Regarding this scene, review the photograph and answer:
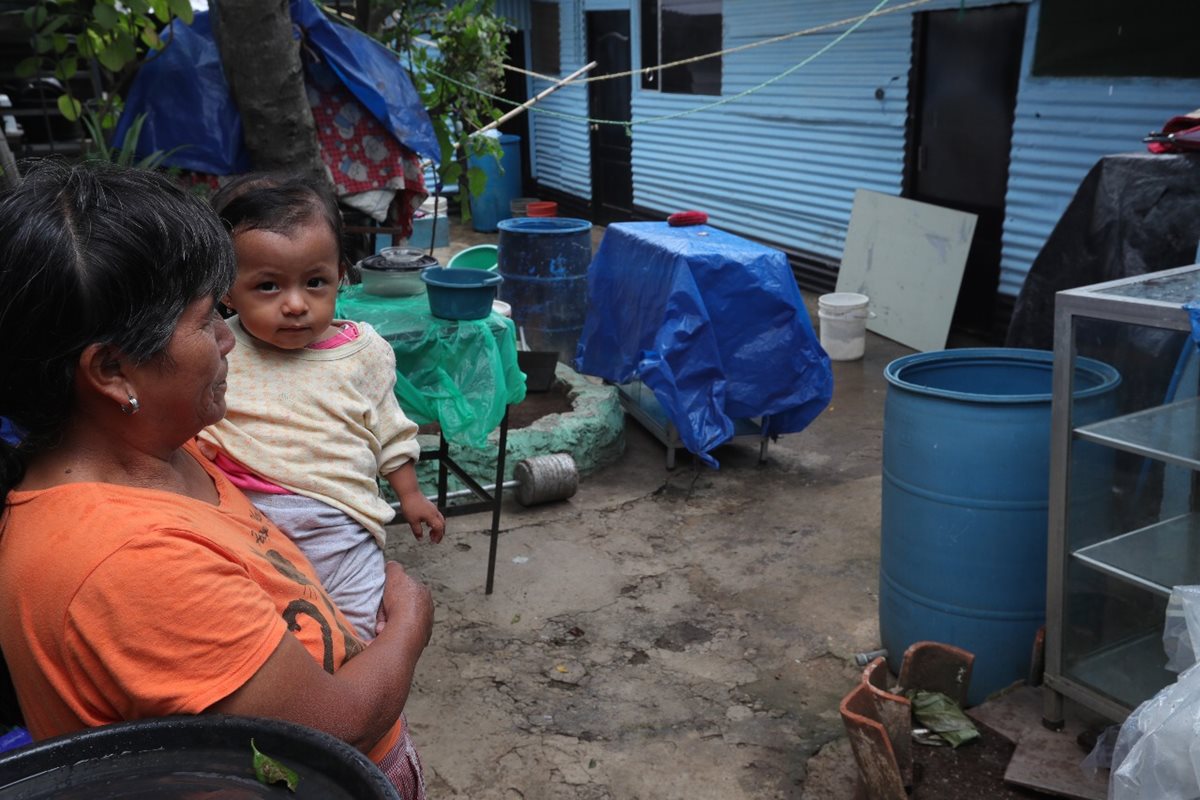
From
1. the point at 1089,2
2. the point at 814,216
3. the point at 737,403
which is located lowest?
the point at 737,403

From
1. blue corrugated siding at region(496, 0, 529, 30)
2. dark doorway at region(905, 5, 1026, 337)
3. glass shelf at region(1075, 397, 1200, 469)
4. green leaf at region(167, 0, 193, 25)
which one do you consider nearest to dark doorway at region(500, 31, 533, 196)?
blue corrugated siding at region(496, 0, 529, 30)

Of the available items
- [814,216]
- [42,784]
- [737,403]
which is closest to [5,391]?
[42,784]

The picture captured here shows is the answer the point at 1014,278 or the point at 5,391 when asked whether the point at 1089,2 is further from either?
the point at 5,391

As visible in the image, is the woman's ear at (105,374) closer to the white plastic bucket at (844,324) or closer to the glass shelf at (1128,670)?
the glass shelf at (1128,670)

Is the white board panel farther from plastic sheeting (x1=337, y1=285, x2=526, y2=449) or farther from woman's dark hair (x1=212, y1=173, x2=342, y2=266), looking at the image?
woman's dark hair (x1=212, y1=173, x2=342, y2=266)

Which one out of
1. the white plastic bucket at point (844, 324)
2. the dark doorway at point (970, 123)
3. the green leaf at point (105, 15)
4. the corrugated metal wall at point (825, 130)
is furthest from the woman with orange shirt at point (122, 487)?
the dark doorway at point (970, 123)

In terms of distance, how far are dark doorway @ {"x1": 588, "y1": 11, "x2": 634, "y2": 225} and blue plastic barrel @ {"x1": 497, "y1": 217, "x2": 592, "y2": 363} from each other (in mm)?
5431

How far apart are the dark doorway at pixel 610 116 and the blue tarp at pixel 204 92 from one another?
8.05 m

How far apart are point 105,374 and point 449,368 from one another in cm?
260

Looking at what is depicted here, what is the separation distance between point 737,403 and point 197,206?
14.1ft

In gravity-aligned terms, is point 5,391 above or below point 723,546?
above

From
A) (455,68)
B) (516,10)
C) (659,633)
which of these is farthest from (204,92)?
(516,10)

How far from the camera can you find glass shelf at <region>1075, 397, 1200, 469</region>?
2.66 m

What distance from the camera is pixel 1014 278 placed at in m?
6.99
